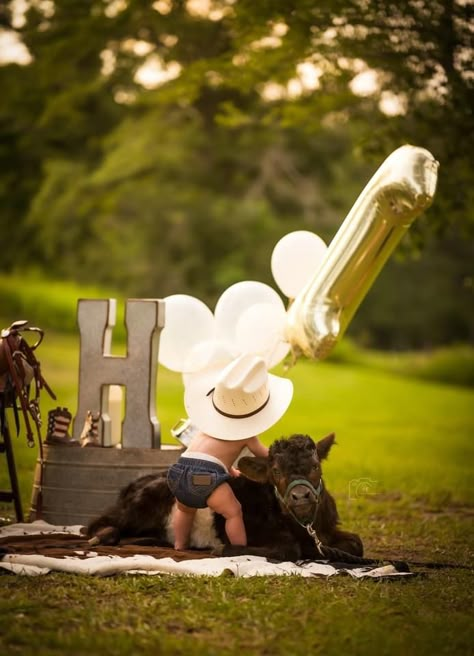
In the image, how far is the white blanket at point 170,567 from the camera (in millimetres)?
5020

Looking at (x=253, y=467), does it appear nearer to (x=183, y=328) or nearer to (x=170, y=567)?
(x=170, y=567)

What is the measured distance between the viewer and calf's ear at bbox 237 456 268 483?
5.49m

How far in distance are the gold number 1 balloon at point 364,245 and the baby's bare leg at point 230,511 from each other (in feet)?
3.07

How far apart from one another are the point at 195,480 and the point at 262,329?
3.89 ft

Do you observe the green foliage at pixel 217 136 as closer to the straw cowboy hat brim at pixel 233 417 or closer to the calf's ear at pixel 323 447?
the straw cowboy hat brim at pixel 233 417

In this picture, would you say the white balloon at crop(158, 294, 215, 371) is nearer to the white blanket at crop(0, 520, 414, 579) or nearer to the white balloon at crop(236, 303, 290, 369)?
the white balloon at crop(236, 303, 290, 369)

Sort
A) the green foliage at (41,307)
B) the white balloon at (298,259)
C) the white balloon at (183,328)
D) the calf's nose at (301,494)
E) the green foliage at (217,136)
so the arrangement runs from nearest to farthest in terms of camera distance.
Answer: the calf's nose at (301,494) → the white balloon at (298,259) → the white balloon at (183,328) → the green foliage at (217,136) → the green foliage at (41,307)

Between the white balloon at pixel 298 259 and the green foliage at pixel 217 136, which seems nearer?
the white balloon at pixel 298 259

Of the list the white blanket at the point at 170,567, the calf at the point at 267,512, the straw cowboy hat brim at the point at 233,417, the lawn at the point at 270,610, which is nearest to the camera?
the lawn at the point at 270,610

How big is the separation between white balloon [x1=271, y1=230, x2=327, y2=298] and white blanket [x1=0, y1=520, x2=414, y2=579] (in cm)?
201

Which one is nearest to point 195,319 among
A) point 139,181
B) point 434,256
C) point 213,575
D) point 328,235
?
point 213,575

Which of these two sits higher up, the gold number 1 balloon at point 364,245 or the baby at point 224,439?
the gold number 1 balloon at point 364,245

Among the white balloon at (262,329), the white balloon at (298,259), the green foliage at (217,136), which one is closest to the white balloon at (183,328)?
the white balloon at (262,329)

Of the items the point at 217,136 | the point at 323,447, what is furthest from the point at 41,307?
the point at 323,447
